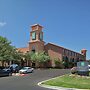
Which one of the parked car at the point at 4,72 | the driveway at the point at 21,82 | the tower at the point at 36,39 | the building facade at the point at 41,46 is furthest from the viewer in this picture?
the building facade at the point at 41,46

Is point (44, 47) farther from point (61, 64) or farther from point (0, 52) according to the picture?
point (0, 52)

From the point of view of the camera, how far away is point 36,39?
80.0m

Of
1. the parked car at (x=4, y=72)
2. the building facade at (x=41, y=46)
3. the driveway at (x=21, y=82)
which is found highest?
the building facade at (x=41, y=46)

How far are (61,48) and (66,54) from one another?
14.7 feet

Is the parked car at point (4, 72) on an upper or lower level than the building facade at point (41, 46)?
lower

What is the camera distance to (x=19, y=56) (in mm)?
70438

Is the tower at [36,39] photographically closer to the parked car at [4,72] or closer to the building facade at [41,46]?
the building facade at [41,46]

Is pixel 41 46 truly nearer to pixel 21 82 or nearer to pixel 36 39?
pixel 36 39

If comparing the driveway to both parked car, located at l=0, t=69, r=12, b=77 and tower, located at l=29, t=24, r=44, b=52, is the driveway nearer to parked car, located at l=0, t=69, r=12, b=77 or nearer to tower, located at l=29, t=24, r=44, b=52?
parked car, located at l=0, t=69, r=12, b=77

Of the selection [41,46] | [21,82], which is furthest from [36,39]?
[21,82]

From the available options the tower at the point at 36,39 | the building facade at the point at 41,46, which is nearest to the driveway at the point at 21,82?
the tower at the point at 36,39

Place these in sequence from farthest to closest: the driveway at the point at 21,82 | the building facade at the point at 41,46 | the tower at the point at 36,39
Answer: the building facade at the point at 41,46
the tower at the point at 36,39
the driveway at the point at 21,82

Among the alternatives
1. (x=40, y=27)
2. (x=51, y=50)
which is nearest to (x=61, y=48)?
(x=51, y=50)

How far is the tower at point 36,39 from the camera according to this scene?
79625 millimetres
